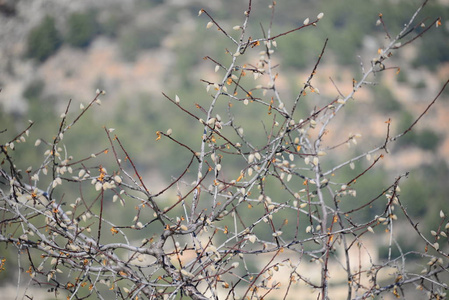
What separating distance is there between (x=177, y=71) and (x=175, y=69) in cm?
45

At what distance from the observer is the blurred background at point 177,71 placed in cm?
2581

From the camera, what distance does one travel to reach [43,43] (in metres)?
34.8

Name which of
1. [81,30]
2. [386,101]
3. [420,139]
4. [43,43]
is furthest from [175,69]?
[420,139]

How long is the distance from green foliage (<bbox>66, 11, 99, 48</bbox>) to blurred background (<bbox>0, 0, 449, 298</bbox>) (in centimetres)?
7

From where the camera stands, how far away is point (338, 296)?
1784cm

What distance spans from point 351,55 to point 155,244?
105 ft

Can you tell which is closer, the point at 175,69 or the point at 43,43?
the point at 175,69

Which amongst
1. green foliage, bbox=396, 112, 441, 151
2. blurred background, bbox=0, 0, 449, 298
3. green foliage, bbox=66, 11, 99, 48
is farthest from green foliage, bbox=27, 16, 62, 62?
green foliage, bbox=396, 112, 441, 151

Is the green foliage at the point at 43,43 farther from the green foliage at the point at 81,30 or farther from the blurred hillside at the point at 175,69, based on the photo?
the green foliage at the point at 81,30

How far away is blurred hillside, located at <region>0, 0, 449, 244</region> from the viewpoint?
26.0 m

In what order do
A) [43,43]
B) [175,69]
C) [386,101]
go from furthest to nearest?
[43,43]
[175,69]
[386,101]

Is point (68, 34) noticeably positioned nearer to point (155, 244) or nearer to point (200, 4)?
point (200, 4)

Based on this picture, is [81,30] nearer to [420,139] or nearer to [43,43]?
[43,43]

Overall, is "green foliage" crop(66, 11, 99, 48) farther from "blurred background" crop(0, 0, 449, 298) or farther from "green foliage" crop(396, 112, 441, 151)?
"green foliage" crop(396, 112, 441, 151)
